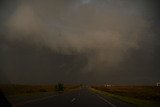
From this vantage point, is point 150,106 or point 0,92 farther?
point 150,106

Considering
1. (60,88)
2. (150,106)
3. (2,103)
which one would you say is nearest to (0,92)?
(2,103)

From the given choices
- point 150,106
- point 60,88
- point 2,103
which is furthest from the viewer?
point 60,88

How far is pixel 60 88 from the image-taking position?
88000 millimetres

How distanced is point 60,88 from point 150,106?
212ft

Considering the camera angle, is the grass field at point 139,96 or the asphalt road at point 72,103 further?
the grass field at point 139,96

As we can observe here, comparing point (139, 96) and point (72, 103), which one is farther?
point (139, 96)

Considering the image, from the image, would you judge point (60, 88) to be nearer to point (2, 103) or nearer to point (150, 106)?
point (150, 106)

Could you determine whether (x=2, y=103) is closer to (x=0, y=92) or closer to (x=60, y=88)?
(x=0, y=92)

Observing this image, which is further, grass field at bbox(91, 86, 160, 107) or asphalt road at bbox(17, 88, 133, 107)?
grass field at bbox(91, 86, 160, 107)

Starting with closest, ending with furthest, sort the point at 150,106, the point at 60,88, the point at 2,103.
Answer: the point at 2,103, the point at 150,106, the point at 60,88

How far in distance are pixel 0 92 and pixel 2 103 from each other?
293mm

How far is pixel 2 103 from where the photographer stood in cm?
816

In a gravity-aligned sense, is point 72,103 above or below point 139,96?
below

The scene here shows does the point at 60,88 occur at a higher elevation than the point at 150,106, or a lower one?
higher
